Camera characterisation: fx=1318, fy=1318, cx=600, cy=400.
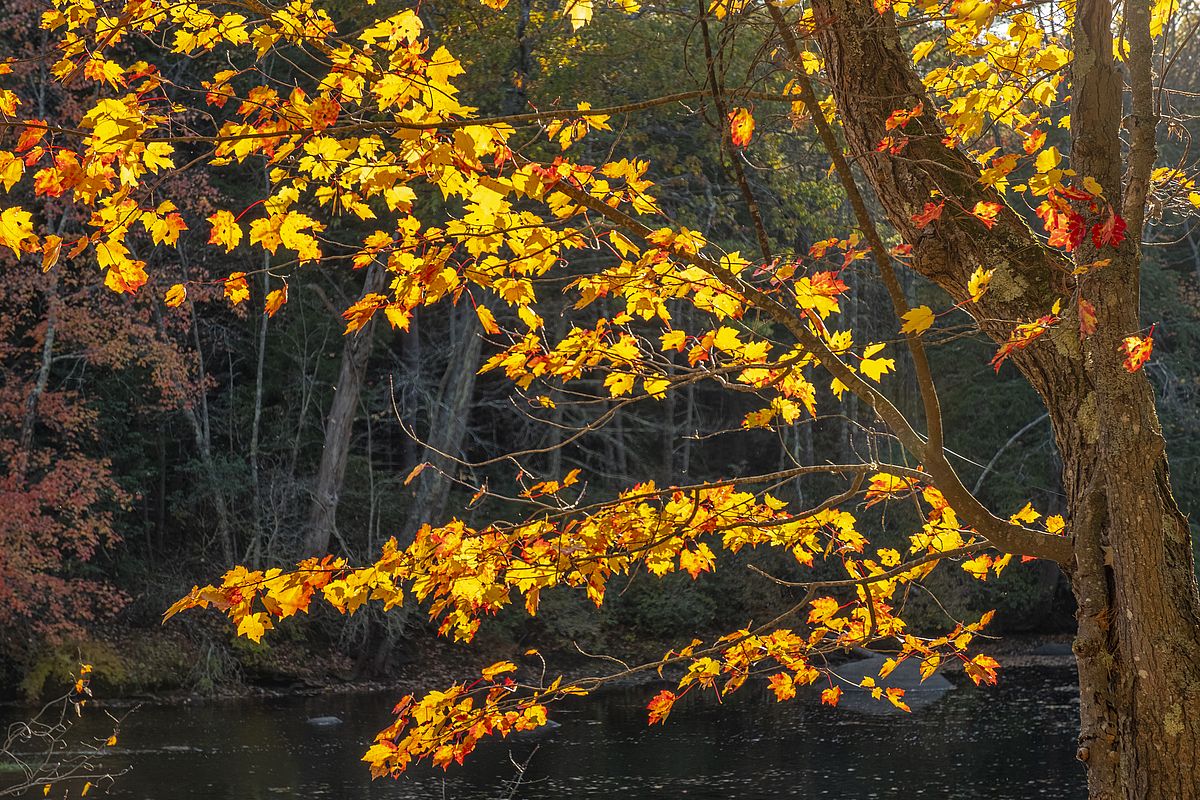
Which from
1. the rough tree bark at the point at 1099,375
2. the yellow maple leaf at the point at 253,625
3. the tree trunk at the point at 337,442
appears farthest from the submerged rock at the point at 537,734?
the rough tree bark at the point at 1099,375

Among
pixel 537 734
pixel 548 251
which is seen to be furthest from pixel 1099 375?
pixel 537 734

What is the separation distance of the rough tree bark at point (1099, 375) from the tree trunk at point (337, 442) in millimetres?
15488

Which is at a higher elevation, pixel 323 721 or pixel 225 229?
pixel 225 229

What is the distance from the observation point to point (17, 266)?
15.2 m

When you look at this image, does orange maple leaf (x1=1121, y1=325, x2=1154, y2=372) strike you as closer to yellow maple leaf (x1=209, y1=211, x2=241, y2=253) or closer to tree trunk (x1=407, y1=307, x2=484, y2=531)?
yellow maple leaf (x1=209, y1=211, x2=241, y2=253)

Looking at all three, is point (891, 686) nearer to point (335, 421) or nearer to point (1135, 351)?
point (335, 421)

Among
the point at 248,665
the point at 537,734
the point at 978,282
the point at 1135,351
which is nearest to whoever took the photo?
the point at 1135,351

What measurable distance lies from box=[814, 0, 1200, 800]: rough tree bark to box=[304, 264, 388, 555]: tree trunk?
15.5m

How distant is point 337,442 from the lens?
61.2ft

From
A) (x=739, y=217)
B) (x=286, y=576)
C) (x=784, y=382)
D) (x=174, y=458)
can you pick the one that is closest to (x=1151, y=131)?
(x=784, y=382)

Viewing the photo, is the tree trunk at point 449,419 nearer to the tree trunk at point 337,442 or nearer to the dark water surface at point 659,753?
the tree trunk at point 337,442

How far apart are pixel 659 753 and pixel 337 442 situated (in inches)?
294

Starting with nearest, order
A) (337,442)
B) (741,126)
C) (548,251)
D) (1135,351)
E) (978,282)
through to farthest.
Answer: (1135,351), (978,282), (741,126), (548,251), (337,442)

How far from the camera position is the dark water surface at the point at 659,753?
37.7ft
